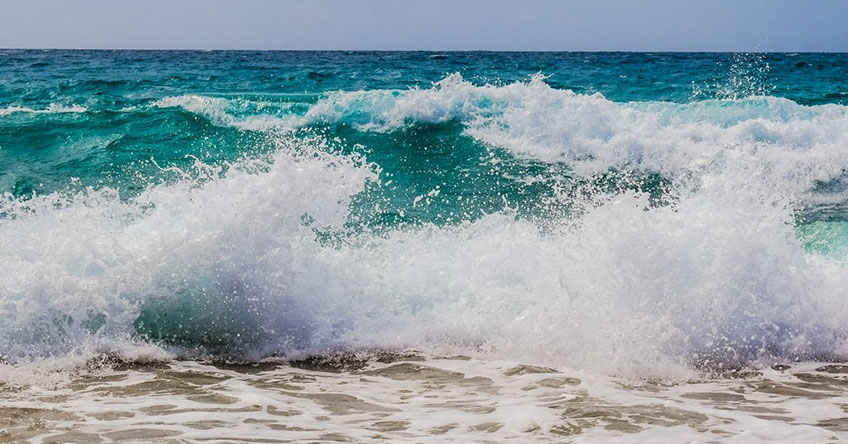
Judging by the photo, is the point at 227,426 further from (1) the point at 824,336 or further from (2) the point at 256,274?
(1) the point at 824,336

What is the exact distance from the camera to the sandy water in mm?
3867

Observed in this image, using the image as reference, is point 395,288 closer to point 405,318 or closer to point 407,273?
point 407,273

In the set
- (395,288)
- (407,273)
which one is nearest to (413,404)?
(395,288)

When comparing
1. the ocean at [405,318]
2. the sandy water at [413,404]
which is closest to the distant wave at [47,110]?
the ocean at [405,318]

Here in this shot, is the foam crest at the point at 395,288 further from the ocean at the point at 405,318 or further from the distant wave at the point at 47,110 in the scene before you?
the distant wave at the point at 47,110

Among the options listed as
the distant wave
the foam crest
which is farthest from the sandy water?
the distant wave

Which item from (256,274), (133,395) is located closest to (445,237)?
(256,274)

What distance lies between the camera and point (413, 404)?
4.43m

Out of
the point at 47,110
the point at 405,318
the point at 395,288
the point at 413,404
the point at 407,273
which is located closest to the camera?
the point at 413,404

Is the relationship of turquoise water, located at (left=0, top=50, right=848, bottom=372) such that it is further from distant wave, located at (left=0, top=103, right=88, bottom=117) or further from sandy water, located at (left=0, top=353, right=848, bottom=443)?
distant wave, located at (left=0, top=103, right=88, bottom=117)

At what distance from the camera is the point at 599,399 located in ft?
14.3

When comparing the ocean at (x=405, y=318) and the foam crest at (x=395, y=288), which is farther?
the foam crest at (x=395, y=288)

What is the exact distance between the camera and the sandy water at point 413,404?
387 cm

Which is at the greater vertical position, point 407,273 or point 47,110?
point 47,110
